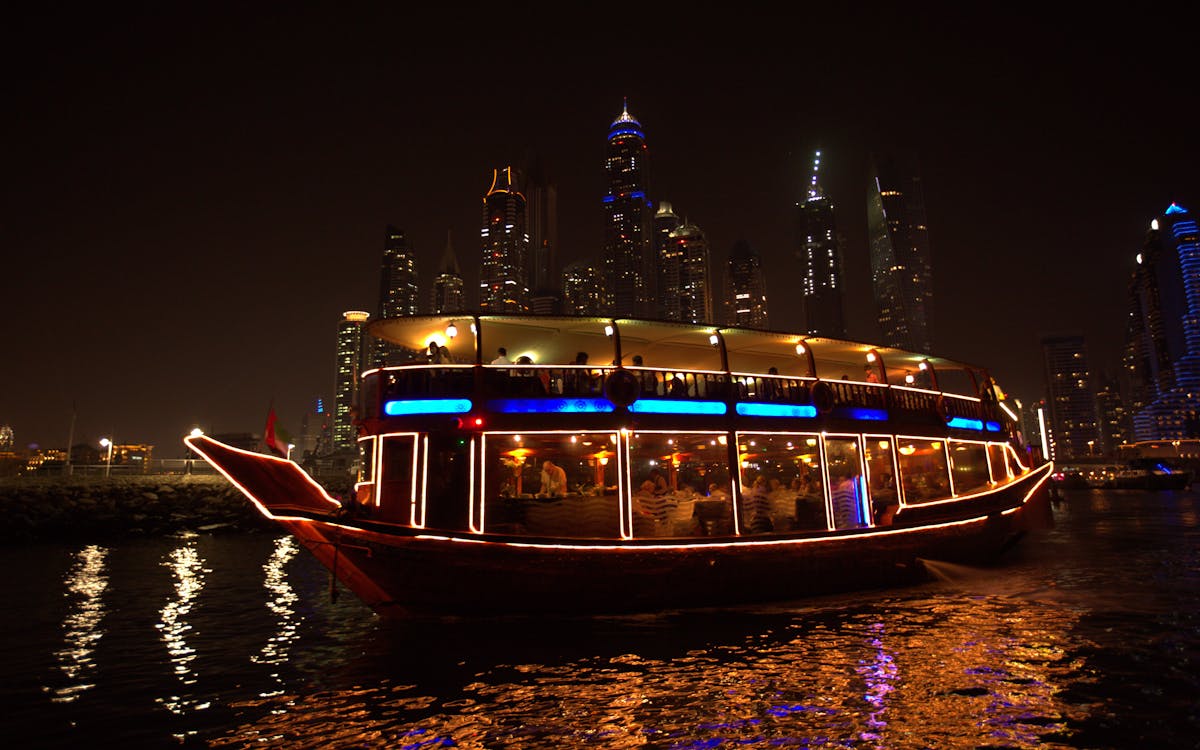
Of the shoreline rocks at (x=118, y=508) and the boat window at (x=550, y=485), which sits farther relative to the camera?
the shoreline rocks at (x=118, y=508)

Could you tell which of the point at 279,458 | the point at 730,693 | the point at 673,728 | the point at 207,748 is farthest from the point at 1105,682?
the point at 279,458

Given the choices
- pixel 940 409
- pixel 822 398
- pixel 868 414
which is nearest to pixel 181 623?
pixel 822 398

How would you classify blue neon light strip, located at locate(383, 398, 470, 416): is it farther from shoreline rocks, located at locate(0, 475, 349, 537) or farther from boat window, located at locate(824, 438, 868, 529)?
shoreline rocks, located at locate(0, 475, 349, 537)

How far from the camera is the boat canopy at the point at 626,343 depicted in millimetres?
10344

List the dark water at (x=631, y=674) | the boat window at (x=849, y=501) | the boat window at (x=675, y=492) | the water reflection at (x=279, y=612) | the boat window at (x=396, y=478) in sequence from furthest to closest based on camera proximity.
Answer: the boat window at (x=849, y=501)
the boat window at (x=675, y=492)
the boat window at (x=396, y=478)
the water reflection at (x=279, y=612)
the dark water at (x=631, y=674)

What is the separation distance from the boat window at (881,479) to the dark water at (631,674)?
4.72 ft

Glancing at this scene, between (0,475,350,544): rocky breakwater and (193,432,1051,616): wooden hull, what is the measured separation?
884 inches

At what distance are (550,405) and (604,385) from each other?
89 cm

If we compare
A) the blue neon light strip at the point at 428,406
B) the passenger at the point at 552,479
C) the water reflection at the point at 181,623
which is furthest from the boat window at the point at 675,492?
the water reflection at the point at 181,623

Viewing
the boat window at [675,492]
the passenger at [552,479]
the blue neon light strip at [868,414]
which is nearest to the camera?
the boat window at [675,492]

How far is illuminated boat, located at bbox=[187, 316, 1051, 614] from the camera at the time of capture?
884 cm

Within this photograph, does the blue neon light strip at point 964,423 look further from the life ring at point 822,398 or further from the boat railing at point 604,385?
the life ring at point 822,398

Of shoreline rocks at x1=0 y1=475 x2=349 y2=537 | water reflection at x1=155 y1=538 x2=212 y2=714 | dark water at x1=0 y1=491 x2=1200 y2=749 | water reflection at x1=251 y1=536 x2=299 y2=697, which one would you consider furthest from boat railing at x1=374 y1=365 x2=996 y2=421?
shoreline rocks at x1=0 y1=475 x2=349 y2=537

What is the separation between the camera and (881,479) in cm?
1709
